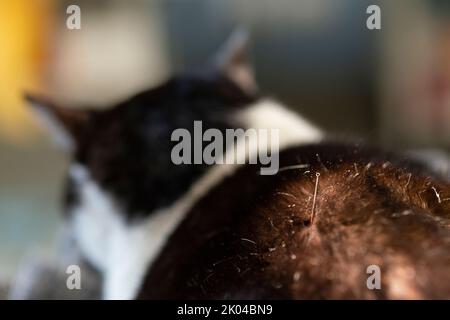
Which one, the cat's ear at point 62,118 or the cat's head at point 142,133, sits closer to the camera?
the cat's head at point 142,133

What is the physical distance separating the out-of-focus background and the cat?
159 cm

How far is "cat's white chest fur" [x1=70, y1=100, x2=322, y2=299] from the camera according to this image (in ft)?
2.31

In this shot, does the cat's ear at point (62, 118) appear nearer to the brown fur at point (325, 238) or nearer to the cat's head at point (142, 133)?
the cat's head at point (142, 133)

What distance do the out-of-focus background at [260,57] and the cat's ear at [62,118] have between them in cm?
153

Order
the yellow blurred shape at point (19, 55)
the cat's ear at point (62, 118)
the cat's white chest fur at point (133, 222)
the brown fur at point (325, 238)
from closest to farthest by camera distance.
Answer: the brown fur at point (325, 238), the cat's white chest fur at point (133, 222), the cat's ear at point (62, 118), the yellow blurred shape at point (19, 55)

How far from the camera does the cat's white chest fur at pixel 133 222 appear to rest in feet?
2.31

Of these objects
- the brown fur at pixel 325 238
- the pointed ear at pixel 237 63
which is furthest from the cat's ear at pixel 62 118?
the brown fur at pixel 325 238

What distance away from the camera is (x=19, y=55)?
8.16ft

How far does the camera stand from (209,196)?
655 millimetres

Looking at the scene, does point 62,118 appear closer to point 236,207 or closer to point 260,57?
point 236,207

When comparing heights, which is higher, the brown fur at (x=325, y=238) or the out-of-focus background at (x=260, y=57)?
the out-of-focus background at (x=260, y=57)

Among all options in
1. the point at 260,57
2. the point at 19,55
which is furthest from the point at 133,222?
the point at 260,57
